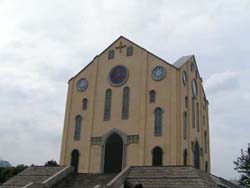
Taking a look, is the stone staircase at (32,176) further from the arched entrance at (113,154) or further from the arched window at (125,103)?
the arched window at (125,103)

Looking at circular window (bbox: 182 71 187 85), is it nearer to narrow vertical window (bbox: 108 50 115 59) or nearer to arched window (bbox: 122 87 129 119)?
arched window (bbox: 122 87 129 119)

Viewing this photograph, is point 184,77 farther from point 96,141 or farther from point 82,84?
point 82,84

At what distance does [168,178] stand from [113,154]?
27.7ft

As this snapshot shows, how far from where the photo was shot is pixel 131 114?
29953mm

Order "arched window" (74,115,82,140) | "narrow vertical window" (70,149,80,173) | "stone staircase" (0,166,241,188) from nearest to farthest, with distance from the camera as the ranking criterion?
1. "stone staircase" (0,166,241,188)
2. "narrow vertical window" (70,149,80,173)
3. "arched window" (74,115,82,140)

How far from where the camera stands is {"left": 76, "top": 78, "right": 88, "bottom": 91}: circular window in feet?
109

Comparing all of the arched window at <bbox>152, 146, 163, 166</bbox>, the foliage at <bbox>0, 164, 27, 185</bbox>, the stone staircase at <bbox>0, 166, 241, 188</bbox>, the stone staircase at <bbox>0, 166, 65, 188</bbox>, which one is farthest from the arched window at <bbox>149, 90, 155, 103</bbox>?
the foliage at <bbox>0, 164, 27, 185</bbox>

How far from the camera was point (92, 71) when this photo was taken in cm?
3341

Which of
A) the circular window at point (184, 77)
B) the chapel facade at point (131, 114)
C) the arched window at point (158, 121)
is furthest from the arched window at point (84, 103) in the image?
the circular window at point (184, 77)

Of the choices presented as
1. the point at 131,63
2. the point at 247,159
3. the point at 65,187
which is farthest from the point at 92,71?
the point at 247,159

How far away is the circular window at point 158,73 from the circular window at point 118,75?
2.56 m

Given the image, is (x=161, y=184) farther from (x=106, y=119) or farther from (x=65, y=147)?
(x=65, y=147)

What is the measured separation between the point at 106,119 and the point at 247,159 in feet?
50.2

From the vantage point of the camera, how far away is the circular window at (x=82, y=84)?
33.2m
